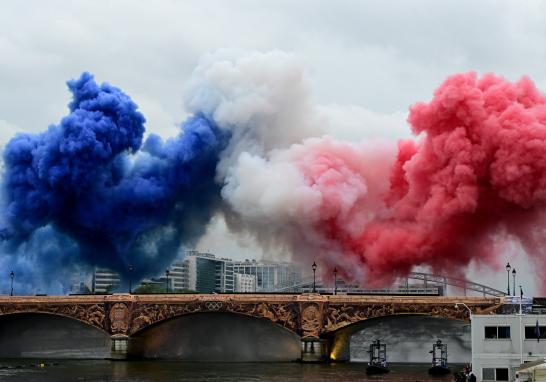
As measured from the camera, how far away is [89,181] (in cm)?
13750

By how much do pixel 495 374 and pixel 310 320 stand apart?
4720 cm

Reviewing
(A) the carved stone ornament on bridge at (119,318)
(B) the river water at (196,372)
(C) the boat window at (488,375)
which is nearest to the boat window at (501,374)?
(C) the boat window at (488,375)

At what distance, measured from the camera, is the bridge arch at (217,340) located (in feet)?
450

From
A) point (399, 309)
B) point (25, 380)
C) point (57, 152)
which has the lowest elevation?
point (25, 380)

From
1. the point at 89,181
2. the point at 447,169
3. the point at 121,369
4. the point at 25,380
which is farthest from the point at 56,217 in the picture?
the point at 447,169

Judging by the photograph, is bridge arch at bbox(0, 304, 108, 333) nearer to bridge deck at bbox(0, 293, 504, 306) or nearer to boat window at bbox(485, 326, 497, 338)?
bridge deck at bbox(0, 293, 504, 306)

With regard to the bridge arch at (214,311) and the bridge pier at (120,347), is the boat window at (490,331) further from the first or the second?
the bridge pier at (120,347)

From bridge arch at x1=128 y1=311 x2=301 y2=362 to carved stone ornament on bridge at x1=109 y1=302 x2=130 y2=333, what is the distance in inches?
94.2

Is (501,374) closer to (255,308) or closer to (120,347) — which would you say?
(255,308)

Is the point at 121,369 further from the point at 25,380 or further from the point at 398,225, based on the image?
the point at 398,225

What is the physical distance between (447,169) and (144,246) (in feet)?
169

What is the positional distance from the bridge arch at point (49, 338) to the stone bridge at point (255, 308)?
33.6 ft

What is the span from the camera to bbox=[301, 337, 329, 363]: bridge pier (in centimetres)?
12512

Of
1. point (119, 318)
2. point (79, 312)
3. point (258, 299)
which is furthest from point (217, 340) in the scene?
point (79, 312)
